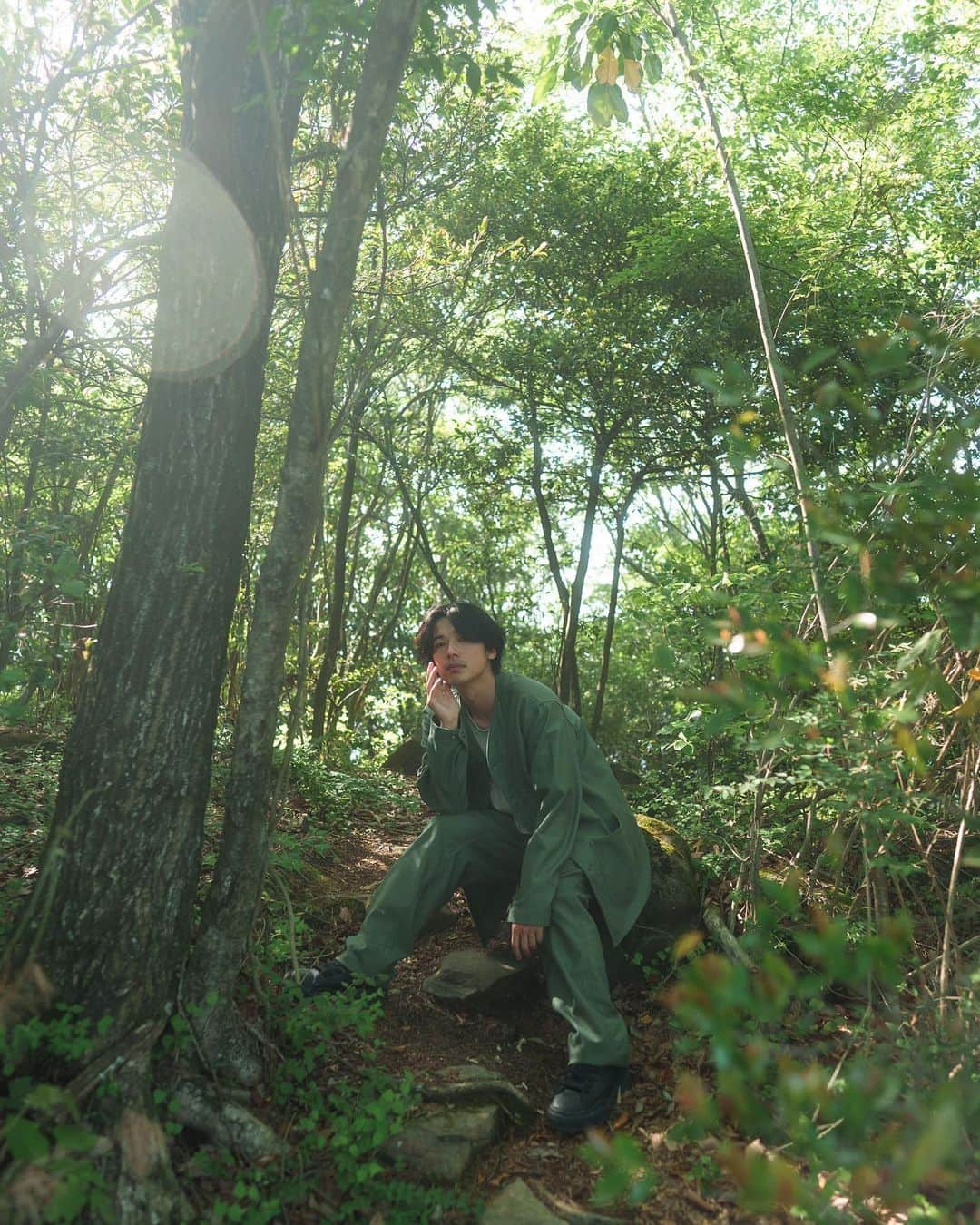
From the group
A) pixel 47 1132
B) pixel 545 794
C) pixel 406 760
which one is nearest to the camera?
pixel 47 1132

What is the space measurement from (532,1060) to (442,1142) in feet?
2.41

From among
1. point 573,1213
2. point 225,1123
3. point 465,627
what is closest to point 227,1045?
point 225,1123

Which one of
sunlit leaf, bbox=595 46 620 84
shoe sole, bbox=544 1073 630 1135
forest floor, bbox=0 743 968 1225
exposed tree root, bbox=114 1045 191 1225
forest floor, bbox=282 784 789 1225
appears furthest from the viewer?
sunlit leaf, bbox=595 46 620 84

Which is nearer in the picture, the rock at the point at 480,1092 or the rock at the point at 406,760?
the rock at the point at 480,1092

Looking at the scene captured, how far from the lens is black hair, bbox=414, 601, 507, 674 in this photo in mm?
3342

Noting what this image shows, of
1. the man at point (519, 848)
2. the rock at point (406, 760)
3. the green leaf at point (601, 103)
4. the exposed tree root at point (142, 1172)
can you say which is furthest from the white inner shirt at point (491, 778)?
the rock at point (406, 760)

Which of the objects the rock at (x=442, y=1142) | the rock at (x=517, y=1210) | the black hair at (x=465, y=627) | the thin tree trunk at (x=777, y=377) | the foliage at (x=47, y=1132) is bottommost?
the rock at (x=517, y=1210)

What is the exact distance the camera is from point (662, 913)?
3.69 metres

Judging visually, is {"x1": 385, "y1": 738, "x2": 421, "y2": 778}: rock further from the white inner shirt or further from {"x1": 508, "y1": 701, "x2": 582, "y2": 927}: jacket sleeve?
{"x1": 508, "y1": 701, "x2": 582, "y2": 927}: jacket sleeve

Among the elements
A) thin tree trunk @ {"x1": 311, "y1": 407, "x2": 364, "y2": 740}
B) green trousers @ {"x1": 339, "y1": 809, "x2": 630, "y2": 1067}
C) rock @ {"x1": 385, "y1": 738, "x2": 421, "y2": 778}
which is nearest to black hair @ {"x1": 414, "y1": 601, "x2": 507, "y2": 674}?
green trousers @ {"x1": 339, "y1": 809, "x2": 630, "y2": 1067}

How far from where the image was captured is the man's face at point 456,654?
11.0 ft

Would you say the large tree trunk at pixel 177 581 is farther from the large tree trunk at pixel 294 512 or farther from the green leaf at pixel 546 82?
the green leaf at pixel 546 82

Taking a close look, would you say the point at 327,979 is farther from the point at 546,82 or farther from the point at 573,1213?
the point at 546,82

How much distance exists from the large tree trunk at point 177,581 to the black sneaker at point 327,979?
2.04 ft
